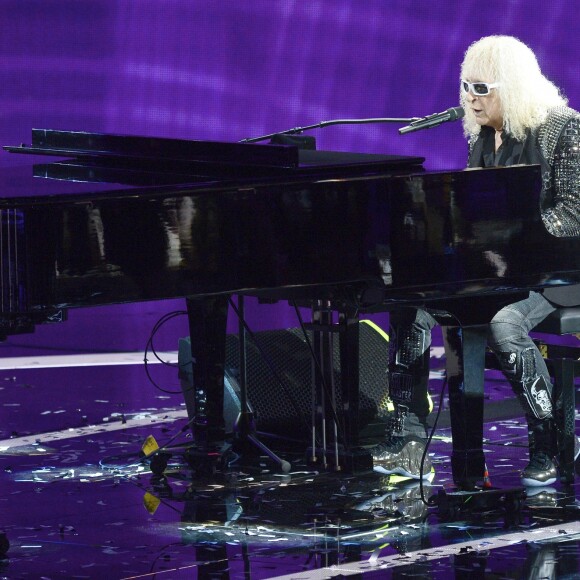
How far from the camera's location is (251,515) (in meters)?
3.78

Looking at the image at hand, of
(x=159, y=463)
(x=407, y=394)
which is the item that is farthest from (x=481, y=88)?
(x=159, y=463)

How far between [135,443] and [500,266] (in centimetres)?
193

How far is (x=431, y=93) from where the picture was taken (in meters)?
7.34

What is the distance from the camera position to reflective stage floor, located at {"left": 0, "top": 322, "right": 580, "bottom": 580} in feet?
10.7

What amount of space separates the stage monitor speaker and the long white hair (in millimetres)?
1126

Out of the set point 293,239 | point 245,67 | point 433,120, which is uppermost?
point 245,67

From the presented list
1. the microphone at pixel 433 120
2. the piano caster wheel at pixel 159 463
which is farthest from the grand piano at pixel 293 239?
the piano caster wheel at pixel 159 463

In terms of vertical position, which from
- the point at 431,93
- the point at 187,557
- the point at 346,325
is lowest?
the point at 187,557

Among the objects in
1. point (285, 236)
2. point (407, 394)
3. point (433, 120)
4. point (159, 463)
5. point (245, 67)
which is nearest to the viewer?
point (285, 236)

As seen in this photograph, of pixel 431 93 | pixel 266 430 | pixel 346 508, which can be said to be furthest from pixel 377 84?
pixel 346 508

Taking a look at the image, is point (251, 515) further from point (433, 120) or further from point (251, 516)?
point (433, 120)

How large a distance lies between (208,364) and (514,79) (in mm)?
1298

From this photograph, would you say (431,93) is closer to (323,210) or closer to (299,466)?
(299,466)

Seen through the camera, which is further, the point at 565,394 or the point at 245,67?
the point at 245,67
